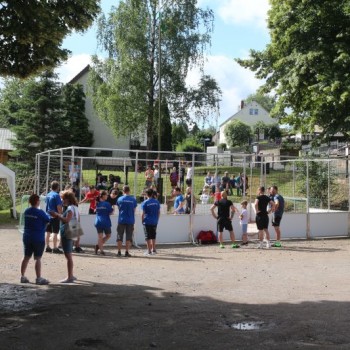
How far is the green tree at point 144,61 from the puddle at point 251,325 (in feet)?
109

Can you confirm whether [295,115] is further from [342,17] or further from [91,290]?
[91,290]

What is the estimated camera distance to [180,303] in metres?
8.55

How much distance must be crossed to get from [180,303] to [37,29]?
5619mm

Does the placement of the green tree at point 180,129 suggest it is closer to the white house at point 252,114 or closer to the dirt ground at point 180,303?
the dirt ground at point 180,303

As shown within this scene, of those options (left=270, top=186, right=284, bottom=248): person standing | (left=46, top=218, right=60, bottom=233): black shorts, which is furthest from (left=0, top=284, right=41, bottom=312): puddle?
(left=270, top=186, right=284, bottom=248): person standing

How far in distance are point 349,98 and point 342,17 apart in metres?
3.43

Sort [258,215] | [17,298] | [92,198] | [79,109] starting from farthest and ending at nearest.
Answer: [79,109], [92,198], [258,215], [17,298]

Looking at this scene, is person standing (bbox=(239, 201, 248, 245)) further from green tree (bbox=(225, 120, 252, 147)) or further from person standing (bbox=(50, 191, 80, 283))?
green tree (bbox=(225, 120, 252, 147))

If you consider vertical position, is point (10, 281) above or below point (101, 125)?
below

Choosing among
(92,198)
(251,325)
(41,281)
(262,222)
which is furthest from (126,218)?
(251,325)

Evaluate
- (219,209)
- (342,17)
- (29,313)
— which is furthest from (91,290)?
(342,17)

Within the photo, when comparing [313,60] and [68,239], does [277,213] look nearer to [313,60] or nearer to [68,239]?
[313,60]

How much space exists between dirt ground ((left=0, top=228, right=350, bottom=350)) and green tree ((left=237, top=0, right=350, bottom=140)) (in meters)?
8.25

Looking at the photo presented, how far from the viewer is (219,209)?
15.9 metres
